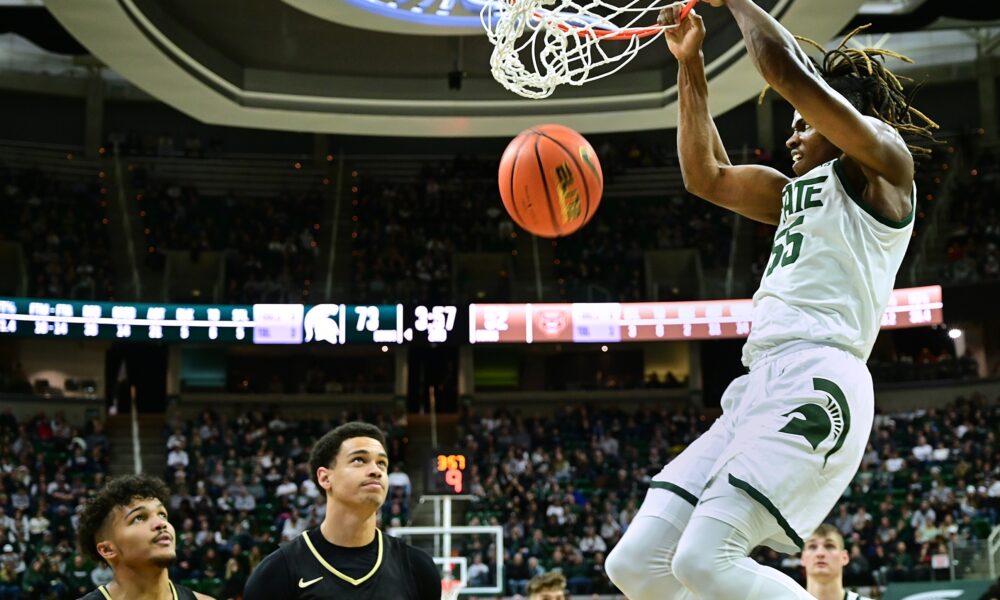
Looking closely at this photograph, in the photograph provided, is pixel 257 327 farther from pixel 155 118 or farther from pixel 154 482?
pixel 154 482

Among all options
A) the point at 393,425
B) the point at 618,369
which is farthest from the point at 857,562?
the point at 618,369

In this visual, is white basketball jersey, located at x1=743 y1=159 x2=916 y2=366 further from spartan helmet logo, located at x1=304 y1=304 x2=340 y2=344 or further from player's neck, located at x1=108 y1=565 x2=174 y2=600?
spartan helmet logo, located at x1=304 y1=304 x2=340 y2=344

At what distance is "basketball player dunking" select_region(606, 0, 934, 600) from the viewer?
340 cm

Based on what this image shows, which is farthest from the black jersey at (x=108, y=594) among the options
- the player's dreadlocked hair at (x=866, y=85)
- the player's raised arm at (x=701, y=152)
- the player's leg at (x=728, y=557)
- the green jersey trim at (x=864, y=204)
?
the player's dreadlocked hair at (x=866, y=85)

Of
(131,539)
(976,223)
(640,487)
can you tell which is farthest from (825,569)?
(976,223)

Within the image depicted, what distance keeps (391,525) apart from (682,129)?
44.4ft

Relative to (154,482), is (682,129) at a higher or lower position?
higher

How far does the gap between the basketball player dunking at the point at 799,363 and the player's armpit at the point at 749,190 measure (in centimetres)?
27

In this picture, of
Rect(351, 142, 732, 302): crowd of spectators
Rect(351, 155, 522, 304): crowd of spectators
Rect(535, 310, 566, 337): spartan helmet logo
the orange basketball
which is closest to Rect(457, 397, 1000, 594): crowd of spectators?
Rect(535, 310, 566, 337): spartan helmet logo

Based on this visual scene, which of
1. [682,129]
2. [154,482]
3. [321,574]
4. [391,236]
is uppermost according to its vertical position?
[391,236]

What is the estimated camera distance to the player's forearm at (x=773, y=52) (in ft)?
11.8

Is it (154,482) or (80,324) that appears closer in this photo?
(154,482)

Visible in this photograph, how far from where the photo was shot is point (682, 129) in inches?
177

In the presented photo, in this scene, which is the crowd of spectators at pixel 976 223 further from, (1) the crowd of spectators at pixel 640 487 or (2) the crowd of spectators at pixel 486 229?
(2) the crowd of spectators at pixel 486 229
